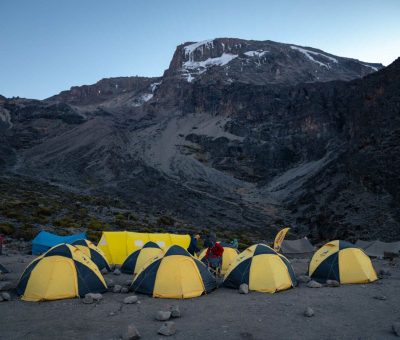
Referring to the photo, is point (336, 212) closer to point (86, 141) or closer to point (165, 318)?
point (165, 318)

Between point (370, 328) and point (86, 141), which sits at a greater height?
point (86, 141)

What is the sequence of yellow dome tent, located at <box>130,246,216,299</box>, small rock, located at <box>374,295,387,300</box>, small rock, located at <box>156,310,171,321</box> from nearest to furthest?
small rock, located at <box>156,310,171,321</box>
small rock, located at <box>374,295,387,300</box>
yellow dome tent, located at <box>130,246,216,299</box>

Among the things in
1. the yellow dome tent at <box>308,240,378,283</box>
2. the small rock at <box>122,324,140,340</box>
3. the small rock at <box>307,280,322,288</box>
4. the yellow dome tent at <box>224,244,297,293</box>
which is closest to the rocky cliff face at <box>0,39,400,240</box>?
the yellow dome tent at <box>308,240,378,283</box>

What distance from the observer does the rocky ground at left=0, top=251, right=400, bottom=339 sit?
9133mm

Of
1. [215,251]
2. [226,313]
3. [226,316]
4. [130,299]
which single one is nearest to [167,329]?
[226,316]

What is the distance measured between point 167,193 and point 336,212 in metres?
33.0

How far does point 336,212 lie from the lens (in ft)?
176

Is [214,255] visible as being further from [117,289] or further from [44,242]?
[44,242]

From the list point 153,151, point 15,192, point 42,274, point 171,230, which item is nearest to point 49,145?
point 153,151

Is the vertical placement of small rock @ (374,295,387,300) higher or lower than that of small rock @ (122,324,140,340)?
lower

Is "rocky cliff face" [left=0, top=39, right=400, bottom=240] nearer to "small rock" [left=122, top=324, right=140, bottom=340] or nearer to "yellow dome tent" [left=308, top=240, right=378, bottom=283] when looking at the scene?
"yellow dome tent" [left=308, top=240, right=378, bottom=283]

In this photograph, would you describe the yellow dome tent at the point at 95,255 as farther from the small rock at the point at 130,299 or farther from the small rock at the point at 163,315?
the small rock at the point at 163,315

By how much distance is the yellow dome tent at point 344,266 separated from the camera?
49.2 ft

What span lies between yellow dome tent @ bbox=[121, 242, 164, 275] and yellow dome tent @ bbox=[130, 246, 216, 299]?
4.41 metres
